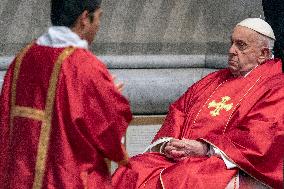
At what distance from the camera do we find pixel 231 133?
15.0 feet

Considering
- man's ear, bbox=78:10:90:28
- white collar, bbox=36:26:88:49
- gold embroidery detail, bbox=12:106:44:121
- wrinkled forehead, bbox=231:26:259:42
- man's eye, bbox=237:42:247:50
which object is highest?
man's ear, bbox=78:10:90:28

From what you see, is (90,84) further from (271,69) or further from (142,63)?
(142,63)

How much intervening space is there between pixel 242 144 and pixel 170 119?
0.54 metres

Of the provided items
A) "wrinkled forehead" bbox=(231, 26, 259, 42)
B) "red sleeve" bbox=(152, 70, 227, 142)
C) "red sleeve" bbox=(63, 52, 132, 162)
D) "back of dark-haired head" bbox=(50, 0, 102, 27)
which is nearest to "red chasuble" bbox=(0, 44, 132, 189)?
"red sleeve" bbox=(63, 52, 132, 162)

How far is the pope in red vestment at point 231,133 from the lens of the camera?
4.43 metres

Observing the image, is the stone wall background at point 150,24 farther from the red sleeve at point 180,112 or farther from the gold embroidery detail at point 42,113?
the gold embroidery detail at point 42,113

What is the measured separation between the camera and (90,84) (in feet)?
10.9

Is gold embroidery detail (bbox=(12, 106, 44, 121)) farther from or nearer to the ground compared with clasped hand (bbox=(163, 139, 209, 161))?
farther from the ground

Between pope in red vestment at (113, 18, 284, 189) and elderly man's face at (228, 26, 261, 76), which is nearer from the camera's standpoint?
pope in red vestment at (113, 18, 284, 189)

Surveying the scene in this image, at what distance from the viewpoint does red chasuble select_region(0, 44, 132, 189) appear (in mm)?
3322

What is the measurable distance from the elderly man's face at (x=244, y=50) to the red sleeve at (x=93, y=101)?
1.49 m

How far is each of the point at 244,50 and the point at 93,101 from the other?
157 cm

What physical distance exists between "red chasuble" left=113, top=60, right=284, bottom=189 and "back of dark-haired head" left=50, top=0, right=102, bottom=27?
1.27 m

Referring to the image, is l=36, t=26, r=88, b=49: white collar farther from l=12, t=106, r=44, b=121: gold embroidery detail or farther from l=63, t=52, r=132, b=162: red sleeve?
l=12, t=106, r=44, b=121: gold embroidery detail
